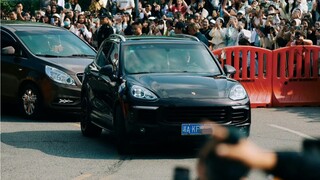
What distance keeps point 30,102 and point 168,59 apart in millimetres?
4043

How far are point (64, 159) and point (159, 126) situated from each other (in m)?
1.30

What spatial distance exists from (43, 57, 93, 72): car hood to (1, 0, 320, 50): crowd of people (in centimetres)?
352

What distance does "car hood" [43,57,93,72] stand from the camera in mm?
15227

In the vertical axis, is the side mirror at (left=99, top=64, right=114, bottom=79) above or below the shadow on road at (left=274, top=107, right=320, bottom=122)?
above

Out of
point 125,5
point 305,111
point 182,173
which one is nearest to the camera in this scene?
point 182,173

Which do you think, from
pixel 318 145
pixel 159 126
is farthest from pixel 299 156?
pixel 159 126

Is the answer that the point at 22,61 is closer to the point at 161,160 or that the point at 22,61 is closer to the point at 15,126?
the point at 15,126

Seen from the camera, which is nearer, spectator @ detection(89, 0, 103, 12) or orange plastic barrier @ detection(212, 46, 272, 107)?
orange plastic barrier @ detection(212, 46, 272, 107)

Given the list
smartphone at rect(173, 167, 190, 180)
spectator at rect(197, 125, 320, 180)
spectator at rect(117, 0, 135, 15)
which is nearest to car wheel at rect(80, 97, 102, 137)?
smartphone at rect(173, 167, 190, 180)

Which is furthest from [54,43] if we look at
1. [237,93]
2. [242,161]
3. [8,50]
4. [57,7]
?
[242,161]

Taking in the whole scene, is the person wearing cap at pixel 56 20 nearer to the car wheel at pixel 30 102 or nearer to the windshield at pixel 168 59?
the car wheel at pixel 30 102

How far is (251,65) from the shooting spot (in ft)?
59.2

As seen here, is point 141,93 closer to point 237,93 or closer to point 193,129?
point 193,129

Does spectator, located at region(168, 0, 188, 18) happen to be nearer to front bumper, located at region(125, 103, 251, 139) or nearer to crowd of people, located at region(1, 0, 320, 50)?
crowd of people, located at region(1, 0, 320, 50)
